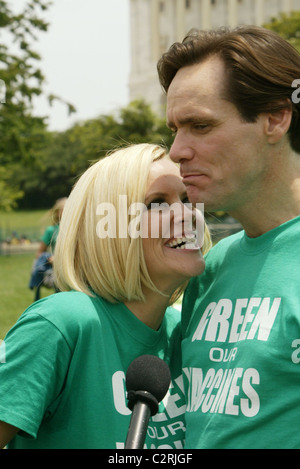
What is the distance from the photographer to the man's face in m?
2.36

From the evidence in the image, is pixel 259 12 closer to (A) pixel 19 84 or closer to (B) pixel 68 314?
(A) pixel 19 84

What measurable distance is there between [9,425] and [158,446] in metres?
0.60

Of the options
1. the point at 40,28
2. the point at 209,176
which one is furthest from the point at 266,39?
the point at 40,28

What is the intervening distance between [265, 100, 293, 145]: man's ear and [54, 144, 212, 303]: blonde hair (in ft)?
1.77

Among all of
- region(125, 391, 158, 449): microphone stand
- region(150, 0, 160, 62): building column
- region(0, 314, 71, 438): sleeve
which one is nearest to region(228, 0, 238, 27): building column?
region(150, 0, 160, 62): building column

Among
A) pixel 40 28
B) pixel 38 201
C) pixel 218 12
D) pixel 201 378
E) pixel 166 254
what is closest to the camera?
pixel 201 378

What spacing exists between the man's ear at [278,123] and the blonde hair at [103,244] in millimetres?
540

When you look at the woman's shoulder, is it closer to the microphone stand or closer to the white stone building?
the microphone stand

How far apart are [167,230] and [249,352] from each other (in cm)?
72

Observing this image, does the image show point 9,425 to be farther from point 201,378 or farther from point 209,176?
point 209,176

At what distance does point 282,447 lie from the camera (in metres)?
2.11

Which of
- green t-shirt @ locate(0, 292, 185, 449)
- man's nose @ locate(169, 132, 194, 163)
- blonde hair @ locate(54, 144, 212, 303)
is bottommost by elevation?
green t-shirt @ locate(0, 292, 185, 449)

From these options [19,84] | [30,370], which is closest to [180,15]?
[19,84]

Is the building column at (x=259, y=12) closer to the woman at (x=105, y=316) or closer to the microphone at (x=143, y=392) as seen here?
the woman at (x=105, y=316)
